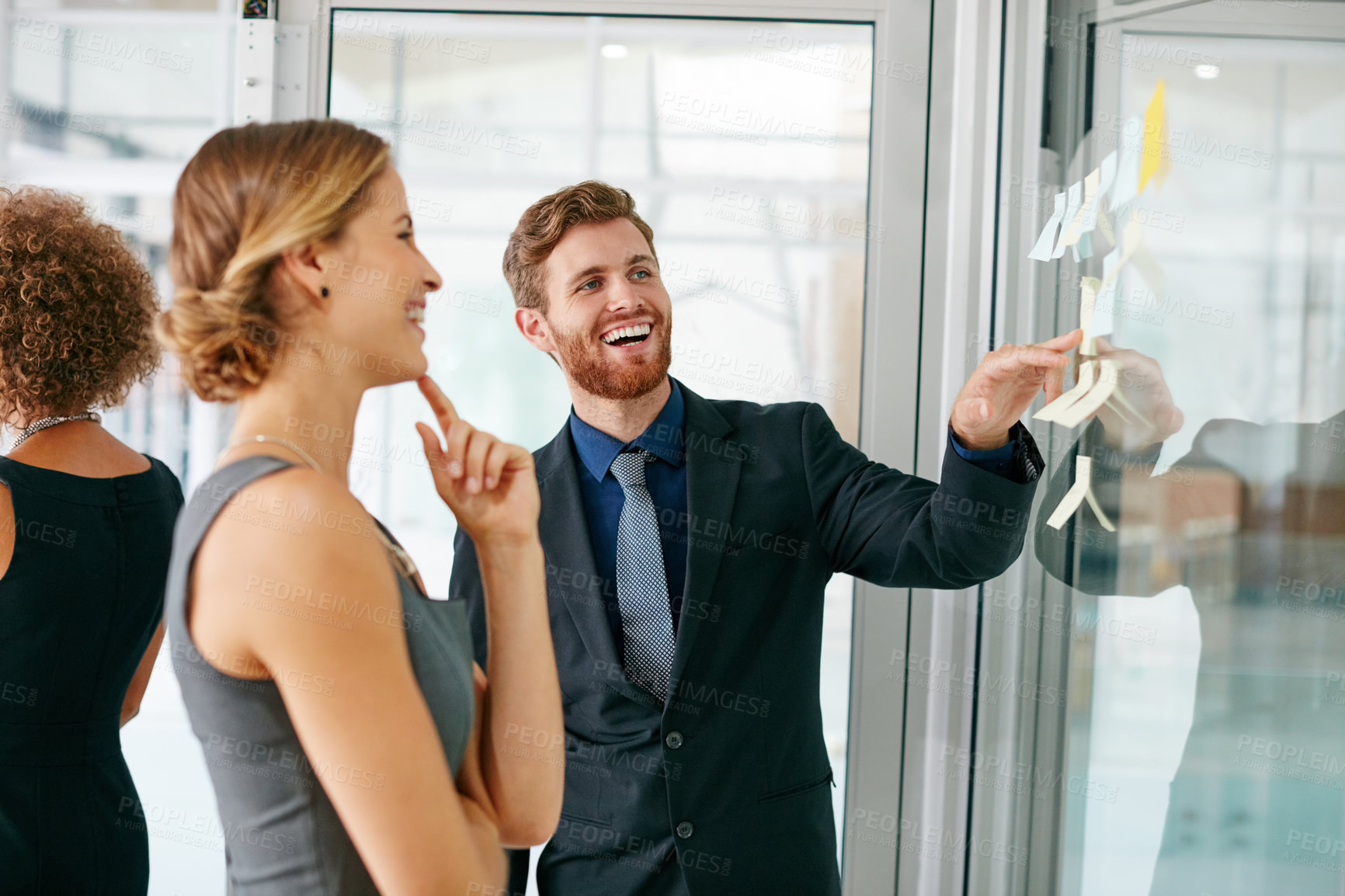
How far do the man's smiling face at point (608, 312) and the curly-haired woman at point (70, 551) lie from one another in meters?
0.69

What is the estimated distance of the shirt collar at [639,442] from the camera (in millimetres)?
1657

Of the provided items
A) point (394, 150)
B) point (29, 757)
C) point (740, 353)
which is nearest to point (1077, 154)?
point (740, 353)

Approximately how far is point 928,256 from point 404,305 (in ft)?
4.38

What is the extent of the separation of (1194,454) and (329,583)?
1.05 meters

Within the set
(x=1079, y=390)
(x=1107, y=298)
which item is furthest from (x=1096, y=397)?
(x=1107, y=298)

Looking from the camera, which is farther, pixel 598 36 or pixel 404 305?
pixel 598 36

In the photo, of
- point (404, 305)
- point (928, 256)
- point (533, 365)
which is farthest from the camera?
point (533, 365)

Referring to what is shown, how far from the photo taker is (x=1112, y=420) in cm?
140

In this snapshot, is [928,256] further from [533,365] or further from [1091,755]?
[1091,755]

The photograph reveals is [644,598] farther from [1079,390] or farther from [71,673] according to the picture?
[71,673]

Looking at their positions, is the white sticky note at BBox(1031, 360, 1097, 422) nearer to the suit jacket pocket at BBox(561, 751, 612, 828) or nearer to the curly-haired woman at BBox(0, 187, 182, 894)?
the suit jacket pocket at BBox(561, 751, 612, 828)

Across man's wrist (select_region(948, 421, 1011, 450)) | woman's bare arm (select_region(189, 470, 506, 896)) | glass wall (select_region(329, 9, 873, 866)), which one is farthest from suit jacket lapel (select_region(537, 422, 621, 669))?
woman's bare arm (select_region(189, 470, 506, 896))

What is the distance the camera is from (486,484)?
1.04 m

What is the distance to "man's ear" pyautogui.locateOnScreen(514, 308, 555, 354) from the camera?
175 cm
